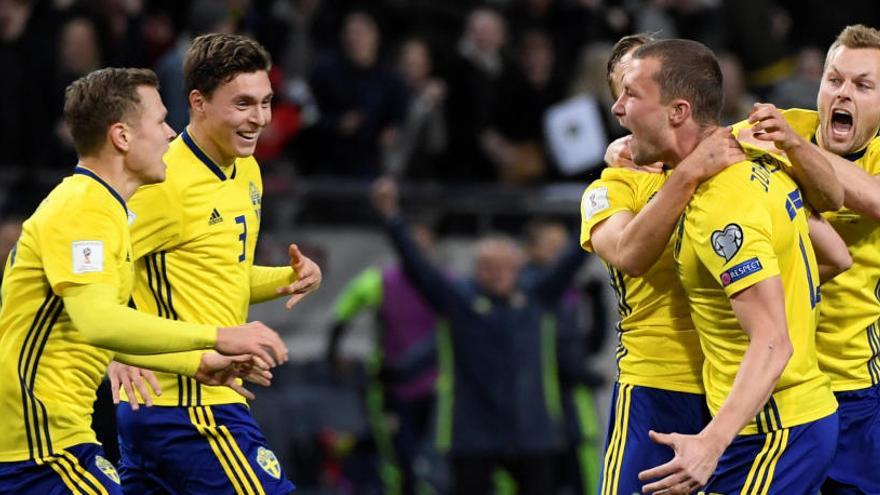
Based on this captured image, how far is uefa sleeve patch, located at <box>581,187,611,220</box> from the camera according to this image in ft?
18.4

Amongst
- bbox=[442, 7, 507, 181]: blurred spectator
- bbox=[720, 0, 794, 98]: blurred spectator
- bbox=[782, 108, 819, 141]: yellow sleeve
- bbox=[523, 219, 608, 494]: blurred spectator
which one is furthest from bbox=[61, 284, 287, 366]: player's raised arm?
bbox=[720, 0, 794, 98]: blurred spectator

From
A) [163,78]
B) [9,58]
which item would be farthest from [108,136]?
[9,58]

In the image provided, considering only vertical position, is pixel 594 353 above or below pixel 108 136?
below

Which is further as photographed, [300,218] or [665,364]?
[300,218]

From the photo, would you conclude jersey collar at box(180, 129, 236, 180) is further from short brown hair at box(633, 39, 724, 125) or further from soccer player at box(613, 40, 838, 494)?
short brown hair at box(633, 39, 724, 125)

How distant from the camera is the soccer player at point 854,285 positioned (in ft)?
19.6

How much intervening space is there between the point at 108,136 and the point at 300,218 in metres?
6.61

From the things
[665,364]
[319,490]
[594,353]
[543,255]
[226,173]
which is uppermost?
[226,173]

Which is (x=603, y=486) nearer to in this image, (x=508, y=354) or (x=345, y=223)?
(x=508, y=354)

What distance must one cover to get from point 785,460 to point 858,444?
100 cm

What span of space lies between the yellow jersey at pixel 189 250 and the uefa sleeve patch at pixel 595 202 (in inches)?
55.4

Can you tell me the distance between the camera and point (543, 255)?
11797 mm

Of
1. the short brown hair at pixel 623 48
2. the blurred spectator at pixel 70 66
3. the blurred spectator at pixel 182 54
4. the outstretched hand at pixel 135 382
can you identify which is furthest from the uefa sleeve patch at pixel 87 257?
the blurred spectator at pixel 70 66

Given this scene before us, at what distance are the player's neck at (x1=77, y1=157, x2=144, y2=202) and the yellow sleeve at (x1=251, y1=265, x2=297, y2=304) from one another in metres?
0.92
